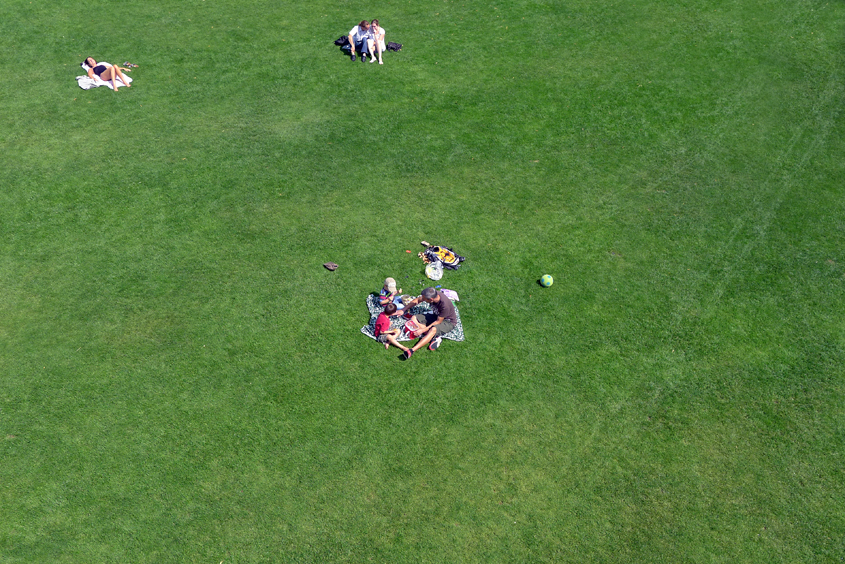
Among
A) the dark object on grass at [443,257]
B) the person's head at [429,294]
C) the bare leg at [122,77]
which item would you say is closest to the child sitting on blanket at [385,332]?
the person's head at [429,294]

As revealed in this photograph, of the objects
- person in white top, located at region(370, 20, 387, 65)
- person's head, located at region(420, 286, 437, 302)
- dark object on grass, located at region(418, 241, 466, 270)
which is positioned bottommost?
dark object on grass, located at region(418, 241, 466, 270)

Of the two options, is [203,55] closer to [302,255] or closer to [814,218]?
[302,255]

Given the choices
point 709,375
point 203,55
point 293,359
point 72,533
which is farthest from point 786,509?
point 203,55

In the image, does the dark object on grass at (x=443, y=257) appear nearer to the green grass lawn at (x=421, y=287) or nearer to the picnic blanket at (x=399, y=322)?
the green grass lawn at (x=421, y=287)

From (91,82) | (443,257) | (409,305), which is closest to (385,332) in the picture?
(409,305)

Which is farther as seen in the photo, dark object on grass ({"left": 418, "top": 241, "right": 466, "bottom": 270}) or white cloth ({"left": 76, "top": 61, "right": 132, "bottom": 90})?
white cloth ({"left": 76, "top": 61, "right": 132, "bottom": 90})

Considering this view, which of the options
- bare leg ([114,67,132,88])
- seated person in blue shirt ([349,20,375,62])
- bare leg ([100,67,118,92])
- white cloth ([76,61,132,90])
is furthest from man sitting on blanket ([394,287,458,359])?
white cloth ([76,61,132,90])

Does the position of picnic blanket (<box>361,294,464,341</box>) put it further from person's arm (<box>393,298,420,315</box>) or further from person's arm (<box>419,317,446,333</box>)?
person's arm (<box>419,317,446,333</box>)
